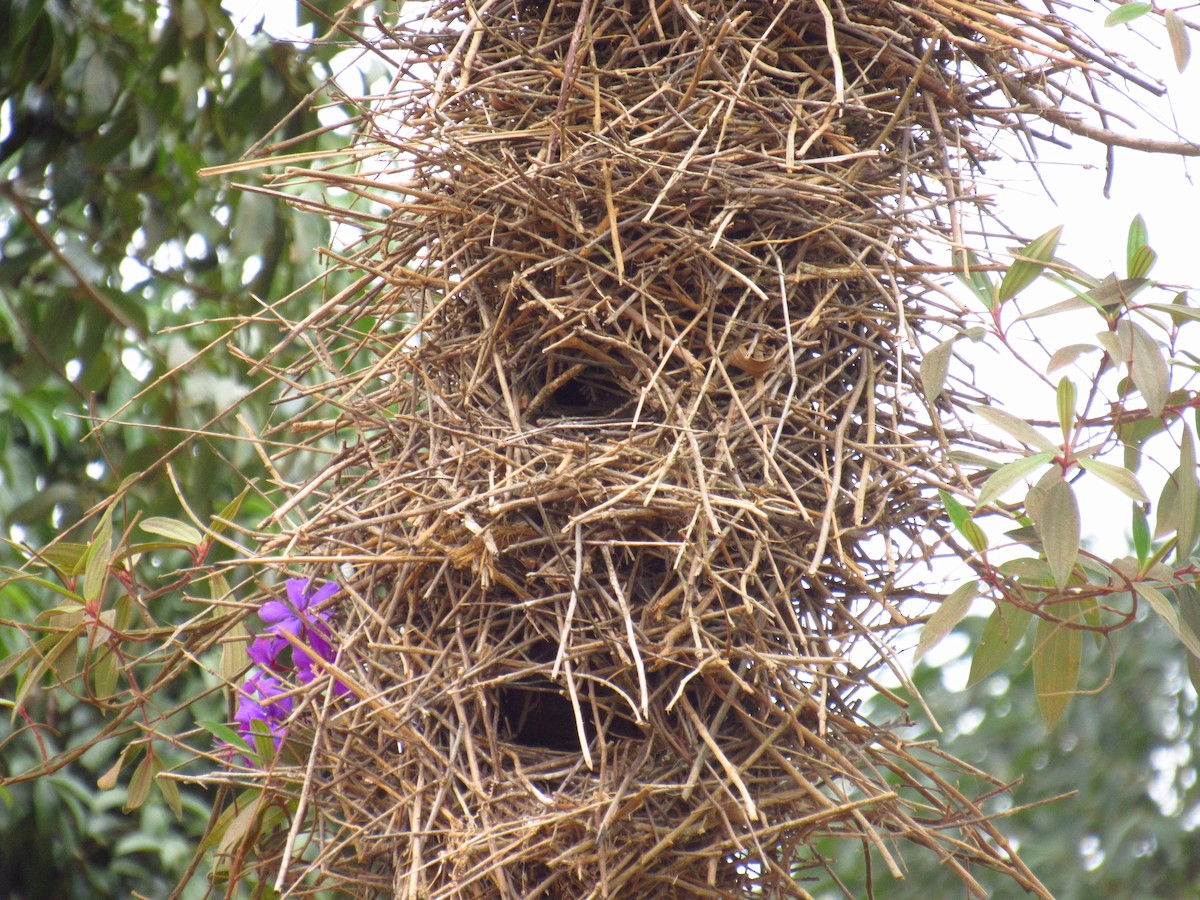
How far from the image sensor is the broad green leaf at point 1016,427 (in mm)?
578

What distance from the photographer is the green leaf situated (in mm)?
628

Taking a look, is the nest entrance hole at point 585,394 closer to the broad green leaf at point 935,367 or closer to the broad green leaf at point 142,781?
the broad green leaf at point 935,367

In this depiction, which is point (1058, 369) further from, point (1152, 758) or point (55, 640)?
point (1152, 758)

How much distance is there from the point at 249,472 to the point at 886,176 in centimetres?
92

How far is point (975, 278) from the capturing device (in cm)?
64

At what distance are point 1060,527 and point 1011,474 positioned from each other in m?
0.04

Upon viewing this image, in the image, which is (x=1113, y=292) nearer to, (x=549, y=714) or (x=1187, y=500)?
(x=1187, y=500)

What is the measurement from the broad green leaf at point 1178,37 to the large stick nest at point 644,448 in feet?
0.17

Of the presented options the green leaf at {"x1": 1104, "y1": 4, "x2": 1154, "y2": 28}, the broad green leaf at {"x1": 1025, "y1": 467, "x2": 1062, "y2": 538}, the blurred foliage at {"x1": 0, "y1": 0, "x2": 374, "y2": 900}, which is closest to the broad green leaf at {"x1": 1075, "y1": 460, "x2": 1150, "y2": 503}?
the broad green leaf at {"x1": 1025, "y1": 467, "x2": 1062, "y2": 538}

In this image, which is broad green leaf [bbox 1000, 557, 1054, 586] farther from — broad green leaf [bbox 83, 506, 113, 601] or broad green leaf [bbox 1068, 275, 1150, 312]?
broad green leaf [bbox 83, 506, 113, 601]

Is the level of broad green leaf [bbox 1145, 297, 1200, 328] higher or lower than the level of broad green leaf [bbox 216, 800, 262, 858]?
higher

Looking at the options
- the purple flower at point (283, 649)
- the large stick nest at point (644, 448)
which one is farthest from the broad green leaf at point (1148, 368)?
the purple flower at point (283, 649)

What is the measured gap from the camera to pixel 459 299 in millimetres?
747

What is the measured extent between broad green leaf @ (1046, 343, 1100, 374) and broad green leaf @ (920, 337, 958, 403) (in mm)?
58
